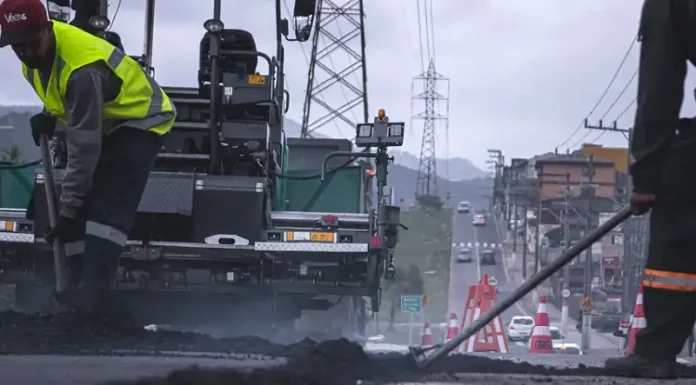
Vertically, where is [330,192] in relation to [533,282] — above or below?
above

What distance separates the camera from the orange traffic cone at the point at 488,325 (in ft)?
47.3

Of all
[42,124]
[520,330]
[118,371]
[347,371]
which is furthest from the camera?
[520,330]

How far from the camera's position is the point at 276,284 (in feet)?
34.7

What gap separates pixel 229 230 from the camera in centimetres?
1009

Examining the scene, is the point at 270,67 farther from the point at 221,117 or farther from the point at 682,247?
the point at 682,247

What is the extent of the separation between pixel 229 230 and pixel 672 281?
19.2ft

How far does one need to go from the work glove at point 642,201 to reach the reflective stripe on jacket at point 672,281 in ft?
0.78

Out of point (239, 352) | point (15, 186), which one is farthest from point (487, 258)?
point (239, 352)

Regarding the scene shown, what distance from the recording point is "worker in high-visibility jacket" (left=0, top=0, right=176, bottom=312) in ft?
19.6

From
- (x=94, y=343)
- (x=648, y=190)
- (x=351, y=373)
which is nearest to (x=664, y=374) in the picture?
(x=648, y=190)

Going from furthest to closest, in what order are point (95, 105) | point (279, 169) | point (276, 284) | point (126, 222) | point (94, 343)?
1. point (279, 169)
2. point (276, 284)
3. point (126, 222)
4. point (95, 105)
5. point (94, 343)

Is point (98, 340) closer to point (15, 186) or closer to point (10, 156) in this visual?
point (15, 186)

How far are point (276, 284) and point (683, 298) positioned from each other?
6225 mm

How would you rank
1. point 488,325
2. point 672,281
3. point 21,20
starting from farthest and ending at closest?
point 488,325, point 21,20, point 672,281
